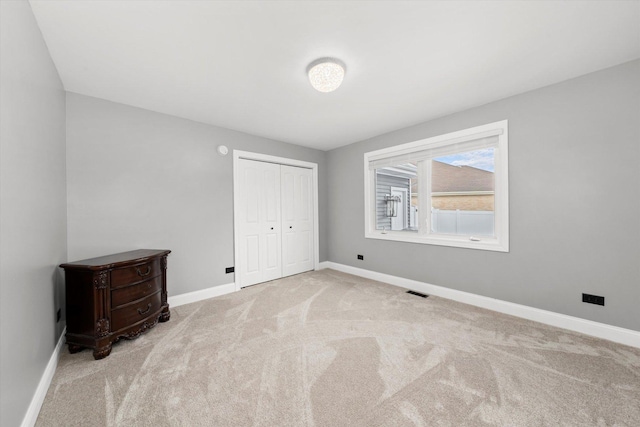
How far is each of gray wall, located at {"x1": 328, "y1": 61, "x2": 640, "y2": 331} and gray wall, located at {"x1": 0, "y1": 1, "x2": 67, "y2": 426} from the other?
3.90m

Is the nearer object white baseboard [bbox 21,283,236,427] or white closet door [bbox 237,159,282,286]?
white baseboard [bbox 21,283,236,427]

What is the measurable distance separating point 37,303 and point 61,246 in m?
0.87

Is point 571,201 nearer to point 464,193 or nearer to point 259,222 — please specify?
point 464,193

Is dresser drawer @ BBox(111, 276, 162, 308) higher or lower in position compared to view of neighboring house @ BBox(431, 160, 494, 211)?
lower

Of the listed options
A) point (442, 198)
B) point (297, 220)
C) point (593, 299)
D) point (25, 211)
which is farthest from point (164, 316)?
point (593, 299)

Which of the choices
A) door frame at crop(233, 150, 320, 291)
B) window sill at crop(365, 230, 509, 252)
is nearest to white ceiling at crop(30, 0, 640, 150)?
door frame at crop(233, 150, 320, 291)

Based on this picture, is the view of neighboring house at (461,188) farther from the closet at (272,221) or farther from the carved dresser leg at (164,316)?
the carved dresser leg at (164,316)

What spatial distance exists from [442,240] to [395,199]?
115cm

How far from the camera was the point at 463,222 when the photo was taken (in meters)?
3.29

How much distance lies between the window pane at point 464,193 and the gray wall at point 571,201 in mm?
278

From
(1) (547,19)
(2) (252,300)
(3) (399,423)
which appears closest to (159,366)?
(2) (252,300)

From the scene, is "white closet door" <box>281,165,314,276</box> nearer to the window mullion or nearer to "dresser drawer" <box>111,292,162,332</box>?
the window mullion

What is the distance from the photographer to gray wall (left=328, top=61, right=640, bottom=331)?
2160 mm

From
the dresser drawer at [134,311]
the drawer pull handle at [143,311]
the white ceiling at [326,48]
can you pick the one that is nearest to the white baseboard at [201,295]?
the dresser drawer at [134,311]
